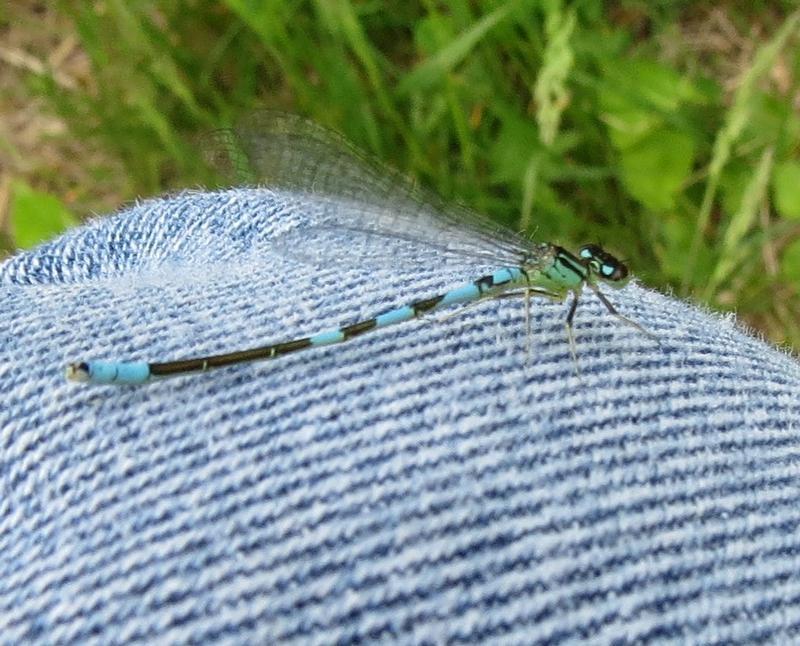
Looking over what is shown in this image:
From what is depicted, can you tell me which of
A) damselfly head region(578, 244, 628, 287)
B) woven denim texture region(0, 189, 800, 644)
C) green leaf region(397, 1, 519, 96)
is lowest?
woven denim texture region(0, 189, 800, 644)

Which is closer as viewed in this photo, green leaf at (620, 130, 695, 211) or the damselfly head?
the damselfly head

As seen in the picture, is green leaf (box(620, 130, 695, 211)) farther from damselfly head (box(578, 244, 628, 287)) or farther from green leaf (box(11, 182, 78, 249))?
green leaf (box(11, 182, 78, 249))

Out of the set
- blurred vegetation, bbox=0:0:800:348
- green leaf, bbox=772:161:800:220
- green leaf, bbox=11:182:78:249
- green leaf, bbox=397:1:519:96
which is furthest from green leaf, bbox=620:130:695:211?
green leaf, bbox=11:182:78:249

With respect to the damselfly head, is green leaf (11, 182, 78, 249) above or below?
above

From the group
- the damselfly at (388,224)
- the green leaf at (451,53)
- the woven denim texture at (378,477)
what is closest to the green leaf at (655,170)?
the green leaf at (451,53)

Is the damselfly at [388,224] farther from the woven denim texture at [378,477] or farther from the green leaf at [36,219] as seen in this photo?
the green leaf at [36,219]

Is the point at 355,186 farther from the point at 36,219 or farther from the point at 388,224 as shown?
the point at 36,219
